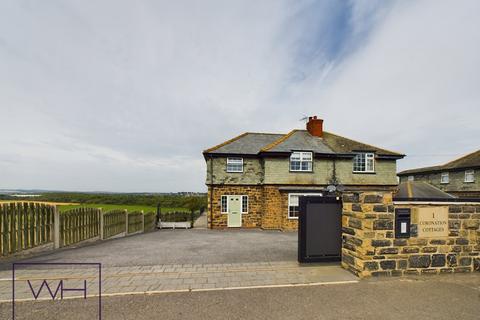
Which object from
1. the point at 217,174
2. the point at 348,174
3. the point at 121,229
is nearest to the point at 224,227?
the point at 217,174

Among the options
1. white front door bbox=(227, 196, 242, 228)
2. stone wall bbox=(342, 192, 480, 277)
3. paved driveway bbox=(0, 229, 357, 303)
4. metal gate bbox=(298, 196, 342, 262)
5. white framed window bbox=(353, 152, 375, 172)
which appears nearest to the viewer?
paved driveway bbox=(0, 229, 357, 303)

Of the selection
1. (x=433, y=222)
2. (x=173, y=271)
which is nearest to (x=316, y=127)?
(x=433, y=222)

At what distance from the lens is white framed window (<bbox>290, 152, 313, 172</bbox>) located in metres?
17.3

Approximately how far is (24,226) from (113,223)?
15.5 ft

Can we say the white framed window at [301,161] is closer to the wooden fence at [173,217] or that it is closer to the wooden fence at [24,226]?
the wooden fence at [173,217]

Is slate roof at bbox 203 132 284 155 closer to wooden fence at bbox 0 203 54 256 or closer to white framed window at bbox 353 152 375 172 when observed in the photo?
white framed window at bbox 353 152 375 172

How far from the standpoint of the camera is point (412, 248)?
5727mm

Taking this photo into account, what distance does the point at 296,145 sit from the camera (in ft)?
58.7

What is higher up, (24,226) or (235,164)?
(235,164)

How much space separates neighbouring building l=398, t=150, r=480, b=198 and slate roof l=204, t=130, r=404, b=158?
45.7ft

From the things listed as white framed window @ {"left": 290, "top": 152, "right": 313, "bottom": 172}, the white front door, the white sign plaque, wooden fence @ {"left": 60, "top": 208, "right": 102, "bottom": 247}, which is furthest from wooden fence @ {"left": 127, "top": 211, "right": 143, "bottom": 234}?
the white sign plaque

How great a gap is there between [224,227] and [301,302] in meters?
13.1

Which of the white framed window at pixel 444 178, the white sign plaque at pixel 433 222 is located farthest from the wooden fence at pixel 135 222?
the white framed window at pixel 444 178

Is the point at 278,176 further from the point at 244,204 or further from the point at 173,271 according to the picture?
the point at 173,271
